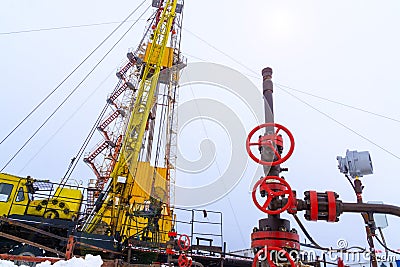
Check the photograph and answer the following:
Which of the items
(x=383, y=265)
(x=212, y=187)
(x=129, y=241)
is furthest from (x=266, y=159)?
(x=383, y=265)

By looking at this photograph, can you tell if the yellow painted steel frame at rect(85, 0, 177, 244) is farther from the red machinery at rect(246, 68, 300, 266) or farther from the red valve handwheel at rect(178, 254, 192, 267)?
the red machinery at rect(246, 68, 300, 266)

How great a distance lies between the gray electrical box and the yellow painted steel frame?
7.83 m

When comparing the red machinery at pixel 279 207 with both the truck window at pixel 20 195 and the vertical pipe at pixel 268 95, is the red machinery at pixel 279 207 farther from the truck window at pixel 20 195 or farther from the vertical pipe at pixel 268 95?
the truck window at pixel 20 195

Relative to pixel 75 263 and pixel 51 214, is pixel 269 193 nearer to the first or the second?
pixel 75 263

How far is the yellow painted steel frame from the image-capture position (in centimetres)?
1248

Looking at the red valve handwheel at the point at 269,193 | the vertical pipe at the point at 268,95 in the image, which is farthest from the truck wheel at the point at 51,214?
the red valve handwheel at the point at 269,193

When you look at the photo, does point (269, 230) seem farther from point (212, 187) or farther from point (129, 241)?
point (129, 241)

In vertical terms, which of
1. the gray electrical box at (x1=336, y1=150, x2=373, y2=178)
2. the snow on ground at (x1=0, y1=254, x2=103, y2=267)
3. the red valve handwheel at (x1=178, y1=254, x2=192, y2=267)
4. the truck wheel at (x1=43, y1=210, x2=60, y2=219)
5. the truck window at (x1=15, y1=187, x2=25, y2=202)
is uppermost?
the gray electrical box at (x1=336, y1=150, x2=373, y2=178)

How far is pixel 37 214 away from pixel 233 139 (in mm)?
8927

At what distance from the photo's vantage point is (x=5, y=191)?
11234mm

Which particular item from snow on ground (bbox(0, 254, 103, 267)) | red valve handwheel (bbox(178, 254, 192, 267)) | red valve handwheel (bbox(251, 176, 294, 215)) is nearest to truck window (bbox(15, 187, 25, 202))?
red valve handwheel (bbox(178, 254, 192, 267))

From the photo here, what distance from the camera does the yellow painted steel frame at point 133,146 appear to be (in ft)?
40.9

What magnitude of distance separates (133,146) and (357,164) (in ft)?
35.4

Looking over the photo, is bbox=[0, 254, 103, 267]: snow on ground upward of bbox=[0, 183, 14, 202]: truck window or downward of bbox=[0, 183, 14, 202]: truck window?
downward
